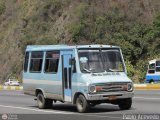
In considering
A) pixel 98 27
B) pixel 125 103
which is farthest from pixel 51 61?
pixel 98 27

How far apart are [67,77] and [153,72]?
25.8 meters

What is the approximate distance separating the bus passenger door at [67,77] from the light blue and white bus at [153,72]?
25126 mm

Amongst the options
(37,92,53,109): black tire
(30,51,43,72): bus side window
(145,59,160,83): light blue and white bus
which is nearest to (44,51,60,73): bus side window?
(30,51,43,72): bus side window

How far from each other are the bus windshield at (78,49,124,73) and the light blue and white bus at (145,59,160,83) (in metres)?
25.0

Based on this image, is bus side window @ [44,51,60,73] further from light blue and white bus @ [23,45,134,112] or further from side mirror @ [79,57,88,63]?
side mirror @ [79,57,88,63]

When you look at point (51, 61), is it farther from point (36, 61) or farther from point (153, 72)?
point (153, 72)

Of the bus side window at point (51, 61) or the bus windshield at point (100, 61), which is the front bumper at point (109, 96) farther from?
the bus side window at point (51, 61)

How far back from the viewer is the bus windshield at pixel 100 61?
59.6 feet

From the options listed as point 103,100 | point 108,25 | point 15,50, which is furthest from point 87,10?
point 103,100

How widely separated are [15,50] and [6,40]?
500cm

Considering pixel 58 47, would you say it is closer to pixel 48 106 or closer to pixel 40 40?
pixel 48 106

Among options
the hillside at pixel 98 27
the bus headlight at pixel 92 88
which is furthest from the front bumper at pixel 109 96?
the hillside at pixel 98 27

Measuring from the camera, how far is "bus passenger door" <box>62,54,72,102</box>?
18500mm

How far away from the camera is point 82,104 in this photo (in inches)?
700
